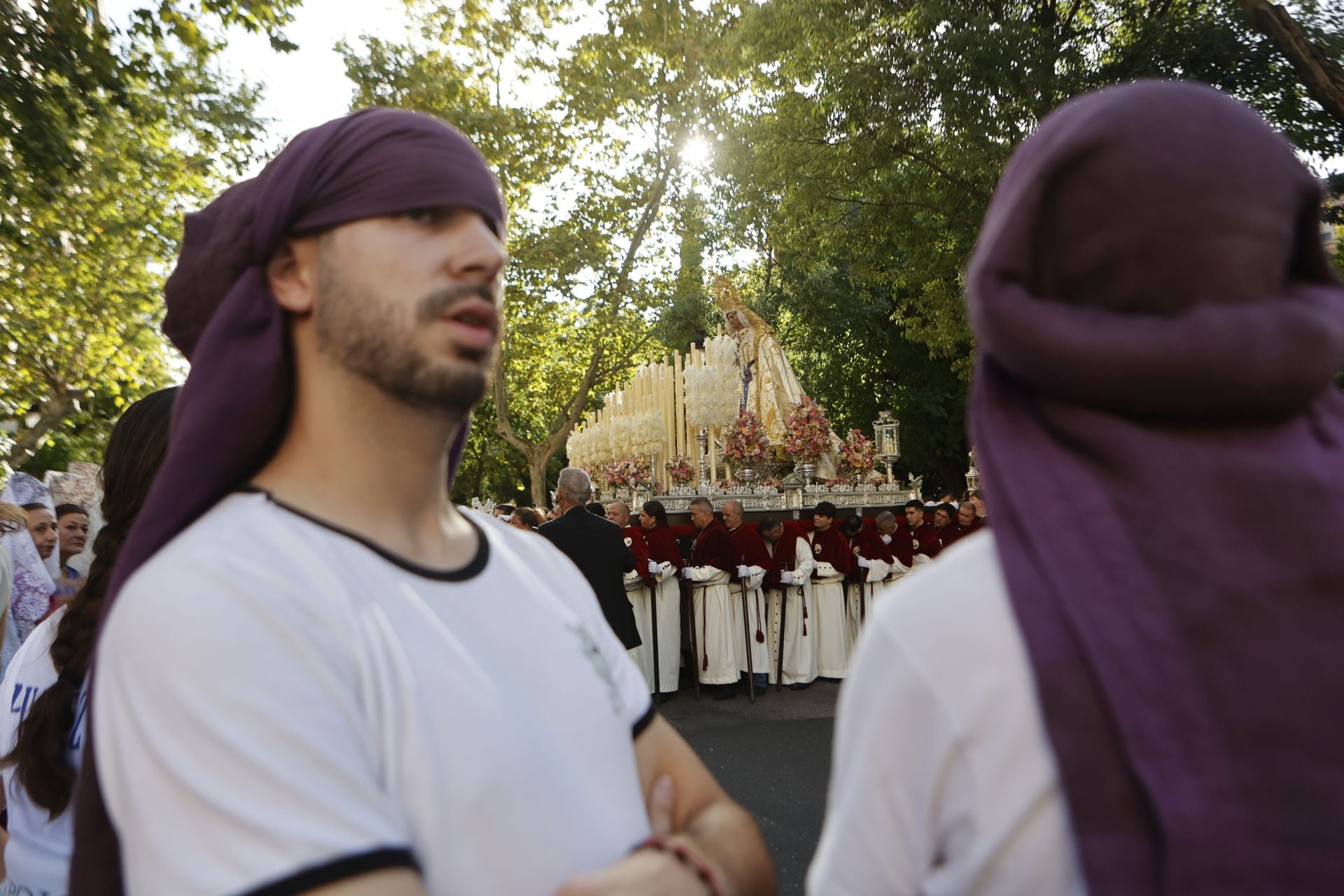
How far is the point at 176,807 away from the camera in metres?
1.09

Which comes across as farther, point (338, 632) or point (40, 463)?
point (40, 463)

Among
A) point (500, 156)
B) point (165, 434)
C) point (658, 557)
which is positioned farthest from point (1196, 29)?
point (165, 434)

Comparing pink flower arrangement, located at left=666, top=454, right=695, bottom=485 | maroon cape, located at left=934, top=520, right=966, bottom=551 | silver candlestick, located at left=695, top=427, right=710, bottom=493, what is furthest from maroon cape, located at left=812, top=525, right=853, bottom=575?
pink flower arrangement, located at left=666, top=454, right=695, bottom=485

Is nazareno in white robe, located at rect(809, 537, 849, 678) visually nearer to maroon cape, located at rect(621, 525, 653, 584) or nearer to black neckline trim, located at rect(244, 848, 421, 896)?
maroon cape, located at rect(621, 525, 653, 584)

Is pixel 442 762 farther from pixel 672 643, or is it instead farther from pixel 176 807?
pixel 672 643

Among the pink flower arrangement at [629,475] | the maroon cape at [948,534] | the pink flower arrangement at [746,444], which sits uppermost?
the pink flower arrangement at [746,444]

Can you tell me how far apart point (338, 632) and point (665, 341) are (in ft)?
91.9

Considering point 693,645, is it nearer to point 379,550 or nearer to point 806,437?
point 806,437

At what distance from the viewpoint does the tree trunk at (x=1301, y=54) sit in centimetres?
806

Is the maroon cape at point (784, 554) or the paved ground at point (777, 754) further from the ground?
the maroon cape at point (784, 554)

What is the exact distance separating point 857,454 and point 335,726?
42.5 ft

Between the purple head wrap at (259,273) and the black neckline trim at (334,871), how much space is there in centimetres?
47

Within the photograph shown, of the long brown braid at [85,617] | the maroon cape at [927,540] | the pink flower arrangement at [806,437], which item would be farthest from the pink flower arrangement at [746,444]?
the long brown braid at [85,617]

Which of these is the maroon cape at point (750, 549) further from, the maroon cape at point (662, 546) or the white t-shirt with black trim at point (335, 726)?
the white t-shirt with black trim at point (335, 726)
